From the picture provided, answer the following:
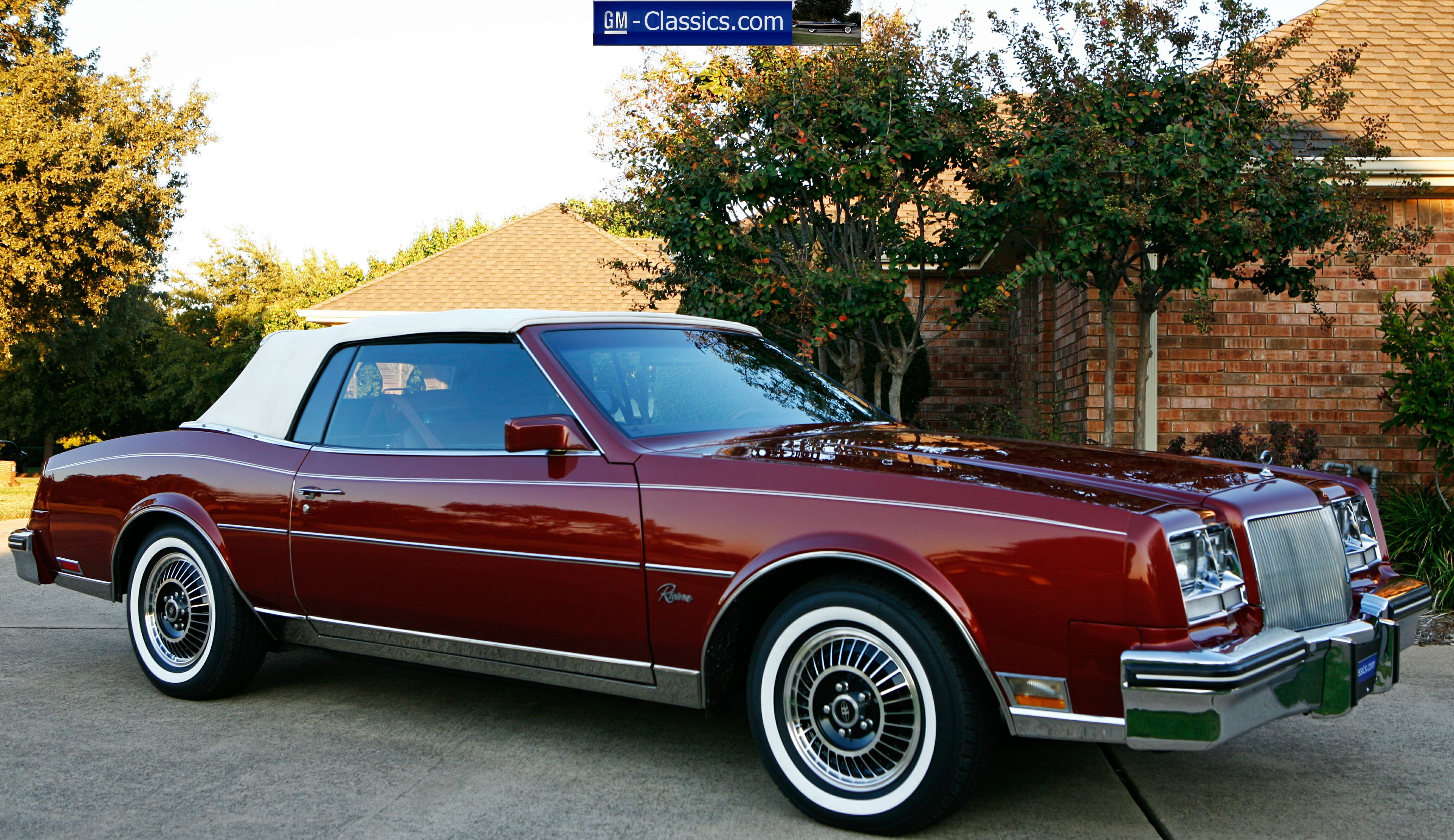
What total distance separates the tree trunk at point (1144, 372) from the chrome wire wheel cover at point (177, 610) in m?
6.76

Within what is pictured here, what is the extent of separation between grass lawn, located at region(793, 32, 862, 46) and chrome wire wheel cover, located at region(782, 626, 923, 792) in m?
6.34

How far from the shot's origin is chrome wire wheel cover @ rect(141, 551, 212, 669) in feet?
16.3

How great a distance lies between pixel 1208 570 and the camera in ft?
9.93

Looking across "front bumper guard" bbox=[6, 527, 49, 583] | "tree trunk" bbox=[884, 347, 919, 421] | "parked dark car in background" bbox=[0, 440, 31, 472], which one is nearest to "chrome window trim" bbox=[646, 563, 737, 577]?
"front bumper guard" bbox=[6, 527, 49, 583]

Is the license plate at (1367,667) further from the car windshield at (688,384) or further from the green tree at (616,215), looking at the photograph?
the green tree at (616,215)

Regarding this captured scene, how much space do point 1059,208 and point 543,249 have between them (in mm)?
14057

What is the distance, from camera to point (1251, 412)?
1003cm

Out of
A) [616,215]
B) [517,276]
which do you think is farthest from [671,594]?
[517,276]

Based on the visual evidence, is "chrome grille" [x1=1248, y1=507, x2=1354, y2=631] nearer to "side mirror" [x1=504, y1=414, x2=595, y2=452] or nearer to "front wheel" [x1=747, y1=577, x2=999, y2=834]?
"front wheel" [x1=747, y1=577, x2=999, y2=834]

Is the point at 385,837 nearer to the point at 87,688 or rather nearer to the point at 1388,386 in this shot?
the point at 87,688

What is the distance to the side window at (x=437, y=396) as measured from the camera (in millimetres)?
4223

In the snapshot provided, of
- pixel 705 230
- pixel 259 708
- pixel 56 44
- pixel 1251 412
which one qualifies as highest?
pixel 56 44

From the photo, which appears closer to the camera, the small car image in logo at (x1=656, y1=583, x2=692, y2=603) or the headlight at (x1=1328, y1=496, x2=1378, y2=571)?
the small car image in logo at (x1=656, y1=583, x2=692, y2=603)

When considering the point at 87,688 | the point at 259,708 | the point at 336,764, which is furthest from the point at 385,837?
the point at 87,688
